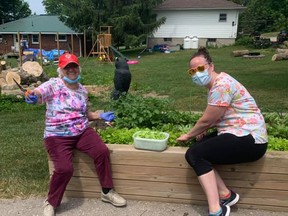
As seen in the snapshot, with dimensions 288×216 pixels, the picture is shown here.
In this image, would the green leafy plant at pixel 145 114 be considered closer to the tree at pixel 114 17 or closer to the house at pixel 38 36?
the tree at pixel 114 17

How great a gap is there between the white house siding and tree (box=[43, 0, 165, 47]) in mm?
5171

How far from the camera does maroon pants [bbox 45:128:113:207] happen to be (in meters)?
3.14

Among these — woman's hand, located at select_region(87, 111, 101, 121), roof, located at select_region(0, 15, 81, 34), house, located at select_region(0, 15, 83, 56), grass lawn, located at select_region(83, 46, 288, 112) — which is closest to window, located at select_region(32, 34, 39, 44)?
house, located at select_region(0, 15, 83, 56)

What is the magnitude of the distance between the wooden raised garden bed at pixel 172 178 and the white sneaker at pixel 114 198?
9 cm

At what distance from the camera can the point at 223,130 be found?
2963 millimetres

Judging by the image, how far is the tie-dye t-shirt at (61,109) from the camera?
3.25 m

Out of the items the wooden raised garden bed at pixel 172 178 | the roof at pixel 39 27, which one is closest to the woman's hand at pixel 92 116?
the wooden raised garden bed at pixel 172 178

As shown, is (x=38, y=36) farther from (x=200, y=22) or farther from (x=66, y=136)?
(x=66, y=136)

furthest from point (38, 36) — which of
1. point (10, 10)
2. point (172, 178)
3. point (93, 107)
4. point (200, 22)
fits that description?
point (172, 178)

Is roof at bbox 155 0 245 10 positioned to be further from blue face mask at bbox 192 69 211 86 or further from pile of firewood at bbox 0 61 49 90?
blue face mask at bbox 192 69 211 86

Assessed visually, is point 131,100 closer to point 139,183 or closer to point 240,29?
point 139,183

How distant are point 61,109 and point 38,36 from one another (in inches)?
1147

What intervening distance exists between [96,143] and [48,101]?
1.99 ft

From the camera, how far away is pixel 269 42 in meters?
25.8
